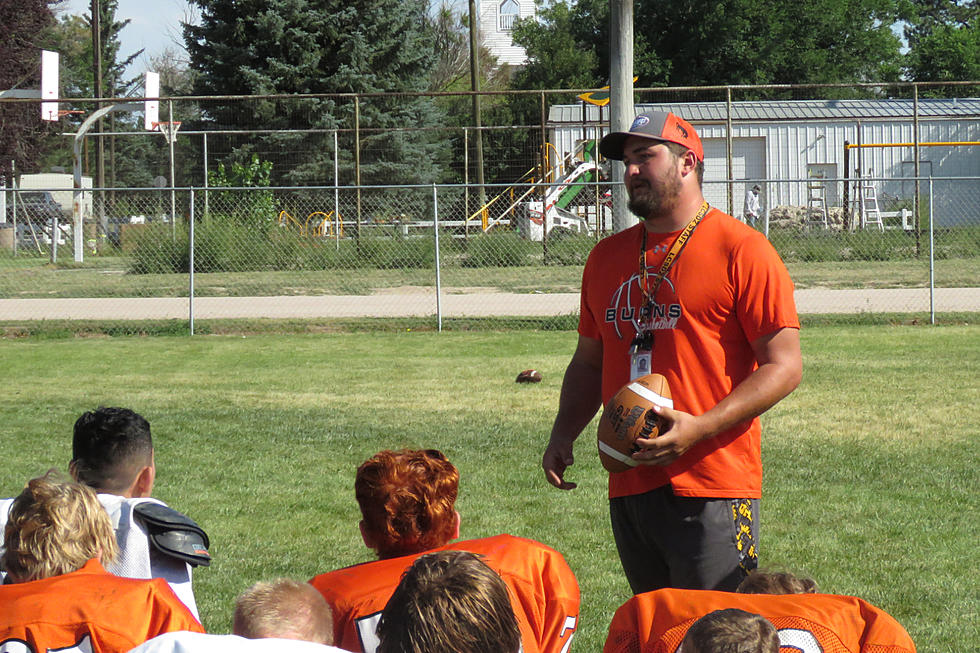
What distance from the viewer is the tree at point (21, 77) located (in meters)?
42.3

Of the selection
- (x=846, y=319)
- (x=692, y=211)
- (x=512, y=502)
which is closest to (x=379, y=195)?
(x=846, y=319)

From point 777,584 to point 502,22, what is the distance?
308 ft

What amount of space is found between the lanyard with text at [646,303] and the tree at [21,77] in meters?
43.0

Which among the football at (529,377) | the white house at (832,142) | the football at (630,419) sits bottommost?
the football at (529,377)

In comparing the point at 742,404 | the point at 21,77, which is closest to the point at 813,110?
the point at 21,77

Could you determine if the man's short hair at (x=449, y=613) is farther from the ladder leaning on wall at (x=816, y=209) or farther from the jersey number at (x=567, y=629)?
the ladder leaning on wall at (x=816, y=209)

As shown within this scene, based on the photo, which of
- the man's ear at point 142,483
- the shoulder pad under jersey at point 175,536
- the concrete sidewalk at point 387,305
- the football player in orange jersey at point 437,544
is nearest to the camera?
the football player in orange jersey at point 437,544

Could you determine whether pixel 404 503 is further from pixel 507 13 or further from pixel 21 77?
pixel 507 13

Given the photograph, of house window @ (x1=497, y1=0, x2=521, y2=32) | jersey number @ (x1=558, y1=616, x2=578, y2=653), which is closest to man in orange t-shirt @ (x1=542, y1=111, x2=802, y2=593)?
jersey number @ (x1=558, y1=616, x2=578, y2=653)

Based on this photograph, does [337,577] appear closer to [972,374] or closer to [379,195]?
[972,374]

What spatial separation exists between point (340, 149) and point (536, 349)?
22878mm

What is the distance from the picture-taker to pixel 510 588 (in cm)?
291

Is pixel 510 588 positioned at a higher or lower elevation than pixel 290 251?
lower

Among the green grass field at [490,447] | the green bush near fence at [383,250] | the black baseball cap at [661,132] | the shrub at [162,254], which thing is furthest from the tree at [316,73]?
the black baseball cap at [661,132]
